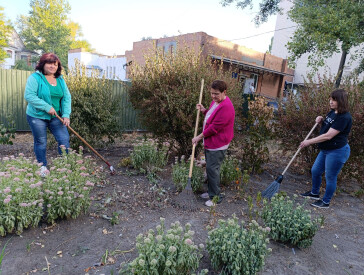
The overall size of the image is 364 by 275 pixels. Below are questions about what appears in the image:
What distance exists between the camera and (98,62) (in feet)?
105

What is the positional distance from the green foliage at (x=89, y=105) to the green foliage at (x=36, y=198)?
2.76 meters

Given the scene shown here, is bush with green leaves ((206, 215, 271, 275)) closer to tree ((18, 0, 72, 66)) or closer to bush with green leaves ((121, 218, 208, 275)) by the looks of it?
bush with green leaves ((121, 218, 208, 275))

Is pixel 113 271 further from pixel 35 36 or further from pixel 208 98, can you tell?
pixel 35 36

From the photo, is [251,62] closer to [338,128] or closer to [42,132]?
[338,128]

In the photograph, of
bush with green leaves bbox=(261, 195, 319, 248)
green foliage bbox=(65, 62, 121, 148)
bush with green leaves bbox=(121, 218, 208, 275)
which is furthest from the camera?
green foliage bbox=(65, 62, 121, 148)

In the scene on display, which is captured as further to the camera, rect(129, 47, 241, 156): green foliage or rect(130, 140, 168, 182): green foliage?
rect(129, 47, 241, 156): green foliage

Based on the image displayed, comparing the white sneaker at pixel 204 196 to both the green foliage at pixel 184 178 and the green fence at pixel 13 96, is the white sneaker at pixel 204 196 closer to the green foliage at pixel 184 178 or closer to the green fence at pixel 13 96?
Answer: the green foliage at pixel 184 178

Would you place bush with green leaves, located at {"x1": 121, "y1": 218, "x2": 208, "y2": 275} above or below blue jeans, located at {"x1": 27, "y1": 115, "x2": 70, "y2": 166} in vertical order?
below

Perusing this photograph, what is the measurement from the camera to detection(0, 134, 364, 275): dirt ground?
239cm

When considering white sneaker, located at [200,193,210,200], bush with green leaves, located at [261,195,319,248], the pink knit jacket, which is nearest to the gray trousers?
the pink knit jacket

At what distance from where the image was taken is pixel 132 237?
2.84 m

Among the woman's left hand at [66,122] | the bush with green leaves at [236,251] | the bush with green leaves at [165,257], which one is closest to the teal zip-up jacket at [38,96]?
the woman's left hand at [66,122]

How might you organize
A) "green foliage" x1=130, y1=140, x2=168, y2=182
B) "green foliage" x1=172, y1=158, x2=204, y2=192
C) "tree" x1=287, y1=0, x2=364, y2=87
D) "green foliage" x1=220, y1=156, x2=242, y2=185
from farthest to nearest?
"tree" x1=287, y1=0, x2=364, y2=87 < "green foliage" x1=130, y1=140, x2=168, y2=182 < "green foliage" x1=220, y1=156, x2=242, y2=185 < "green foliage" x1=172, y1=158, x2=204, y2=192

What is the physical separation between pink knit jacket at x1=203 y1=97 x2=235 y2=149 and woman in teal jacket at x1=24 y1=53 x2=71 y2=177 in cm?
219
